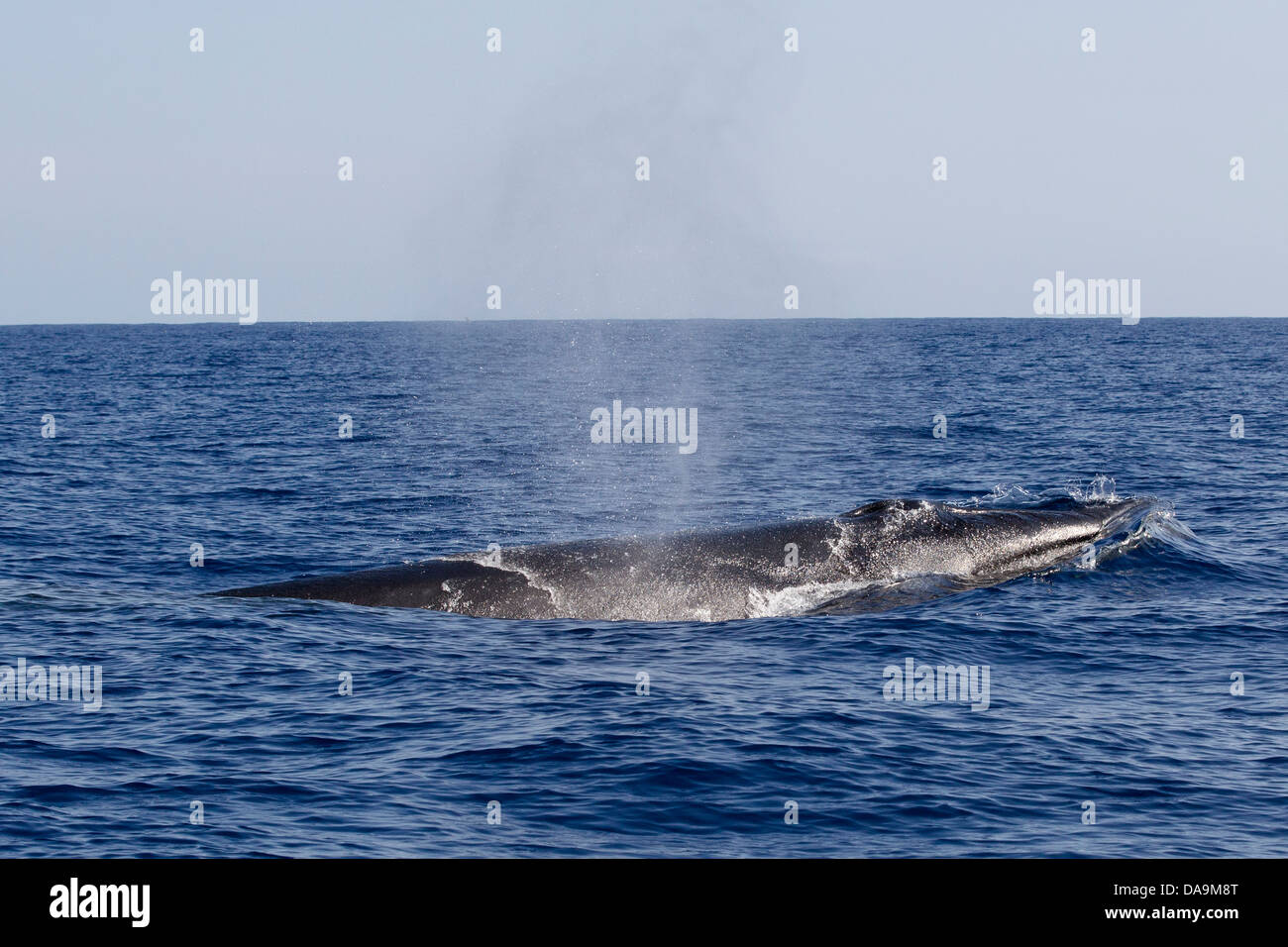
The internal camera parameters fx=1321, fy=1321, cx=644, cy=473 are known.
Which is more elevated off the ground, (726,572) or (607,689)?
(726,572)

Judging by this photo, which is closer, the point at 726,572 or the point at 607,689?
the point at 607,689

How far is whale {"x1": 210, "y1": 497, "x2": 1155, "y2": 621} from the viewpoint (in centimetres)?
2127

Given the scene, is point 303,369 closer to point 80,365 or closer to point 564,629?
point 80,365

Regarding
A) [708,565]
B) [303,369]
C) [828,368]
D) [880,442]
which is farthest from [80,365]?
[708,565]

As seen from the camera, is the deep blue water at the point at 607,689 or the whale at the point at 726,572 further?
the whale at the point at 726,572

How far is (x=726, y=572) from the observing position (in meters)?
21.9

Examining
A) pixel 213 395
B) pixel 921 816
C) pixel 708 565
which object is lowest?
pixel 921 816

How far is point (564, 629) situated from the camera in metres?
20.2

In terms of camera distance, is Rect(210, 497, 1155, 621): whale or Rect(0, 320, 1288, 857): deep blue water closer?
Rect(0, 320, 1288, 857): deep blue water

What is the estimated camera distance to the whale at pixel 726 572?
21.3 meters
